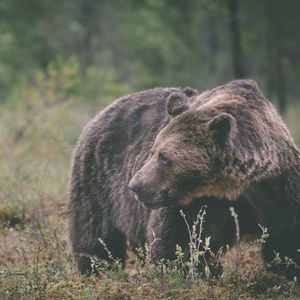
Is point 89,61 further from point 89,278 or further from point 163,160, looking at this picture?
Answer: point 163,160

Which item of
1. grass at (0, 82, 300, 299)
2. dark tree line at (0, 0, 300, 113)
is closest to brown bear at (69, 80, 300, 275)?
grass at (0, 82, 300, 299)

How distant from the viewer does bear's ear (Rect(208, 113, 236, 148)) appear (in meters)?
5.17

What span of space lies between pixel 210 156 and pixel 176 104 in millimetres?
626

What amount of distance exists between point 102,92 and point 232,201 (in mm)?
16663

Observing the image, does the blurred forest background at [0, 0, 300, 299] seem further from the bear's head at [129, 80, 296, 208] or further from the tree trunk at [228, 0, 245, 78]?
the bear's head at [129, 80, 296, 208]

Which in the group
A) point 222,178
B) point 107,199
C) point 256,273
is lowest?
point 256,273

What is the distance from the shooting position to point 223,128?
17.0 ft

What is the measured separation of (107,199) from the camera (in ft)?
22.4

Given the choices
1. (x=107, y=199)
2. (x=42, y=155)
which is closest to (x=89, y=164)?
(x=107, y=199)

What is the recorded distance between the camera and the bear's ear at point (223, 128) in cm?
517

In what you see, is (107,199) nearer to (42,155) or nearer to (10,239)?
(10,239)

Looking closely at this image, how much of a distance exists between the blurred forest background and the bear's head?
2273mm

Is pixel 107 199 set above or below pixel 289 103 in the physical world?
above

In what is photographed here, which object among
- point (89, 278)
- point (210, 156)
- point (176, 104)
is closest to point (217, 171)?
point (210, 156)
